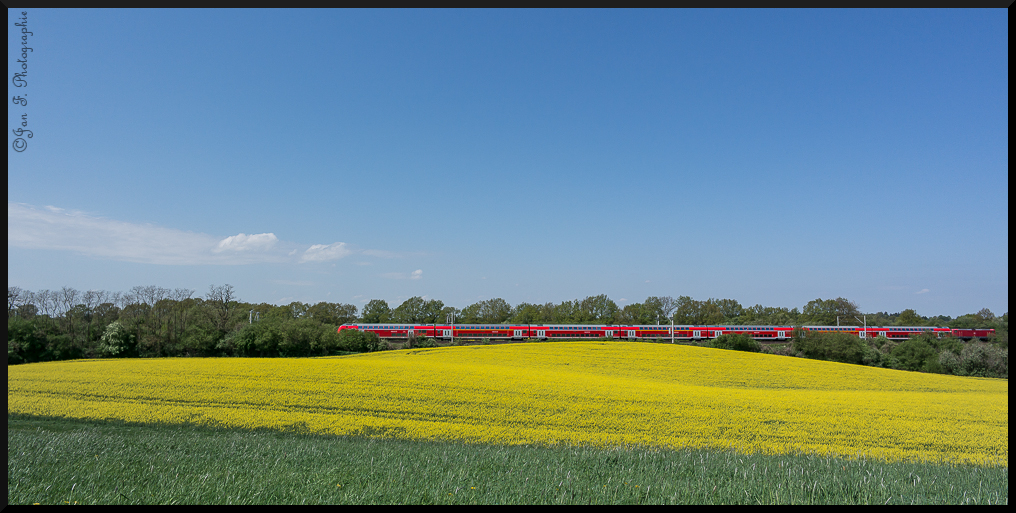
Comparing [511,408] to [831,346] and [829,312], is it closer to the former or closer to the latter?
[831,346]

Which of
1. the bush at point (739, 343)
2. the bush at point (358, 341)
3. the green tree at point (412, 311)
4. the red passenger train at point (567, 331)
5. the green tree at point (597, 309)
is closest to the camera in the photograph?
the bush at point (358, 341)

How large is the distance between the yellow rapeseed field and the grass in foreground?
12.4 feet

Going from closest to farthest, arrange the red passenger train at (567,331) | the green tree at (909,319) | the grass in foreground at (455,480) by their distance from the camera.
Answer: the grass in foreground at (455,480) < the green tree at (909,319) < the red passenger train at (567,331)

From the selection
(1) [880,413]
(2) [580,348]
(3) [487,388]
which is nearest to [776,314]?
(2) [580,348]

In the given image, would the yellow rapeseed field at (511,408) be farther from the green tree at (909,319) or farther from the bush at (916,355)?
the green tree at (909,319)

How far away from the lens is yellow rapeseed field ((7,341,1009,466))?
8.99 meters

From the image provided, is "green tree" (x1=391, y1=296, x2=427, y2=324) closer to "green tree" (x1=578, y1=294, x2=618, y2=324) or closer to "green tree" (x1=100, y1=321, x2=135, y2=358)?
"green tree" (x1=578, y1=294, x2=618, y2=324)

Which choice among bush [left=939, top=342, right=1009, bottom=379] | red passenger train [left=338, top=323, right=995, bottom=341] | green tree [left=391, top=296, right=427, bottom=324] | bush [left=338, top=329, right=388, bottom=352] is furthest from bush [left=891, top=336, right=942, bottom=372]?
green tree [left=391, top=296, right=427, bottom=324]

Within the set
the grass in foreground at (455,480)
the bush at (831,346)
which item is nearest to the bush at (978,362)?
the bush at (831,346)

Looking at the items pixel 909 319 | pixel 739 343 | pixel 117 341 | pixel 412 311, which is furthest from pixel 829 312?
pixel 117 341

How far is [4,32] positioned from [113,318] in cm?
2443

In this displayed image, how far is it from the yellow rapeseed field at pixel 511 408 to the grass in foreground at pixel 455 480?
149 inches

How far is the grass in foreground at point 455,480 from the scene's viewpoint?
337cm
